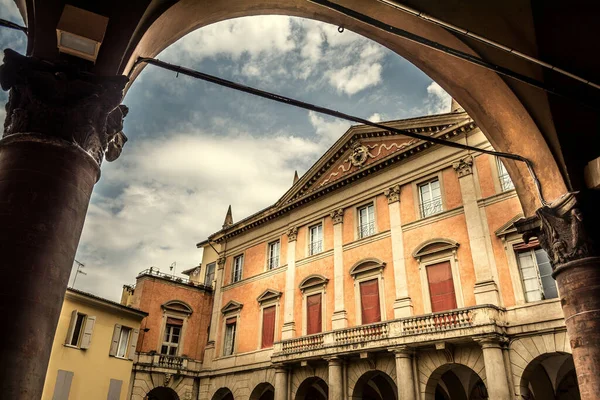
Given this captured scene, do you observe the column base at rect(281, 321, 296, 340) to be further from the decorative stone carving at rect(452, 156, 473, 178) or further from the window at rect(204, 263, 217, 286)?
the decorative stone carving at rect(452, 156, 473, 178)

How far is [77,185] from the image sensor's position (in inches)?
140

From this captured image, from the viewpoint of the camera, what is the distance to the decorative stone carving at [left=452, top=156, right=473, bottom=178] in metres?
17.0

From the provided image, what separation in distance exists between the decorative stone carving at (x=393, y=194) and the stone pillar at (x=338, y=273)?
272cm

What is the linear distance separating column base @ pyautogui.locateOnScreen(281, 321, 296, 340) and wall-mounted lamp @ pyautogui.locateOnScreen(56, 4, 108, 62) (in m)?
18.5

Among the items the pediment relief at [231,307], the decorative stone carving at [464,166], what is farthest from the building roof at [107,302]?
the decorative stone carving at [464,166]

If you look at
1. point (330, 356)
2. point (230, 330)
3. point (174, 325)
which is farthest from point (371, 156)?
point (174, 325)

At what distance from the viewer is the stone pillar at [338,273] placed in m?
19.0

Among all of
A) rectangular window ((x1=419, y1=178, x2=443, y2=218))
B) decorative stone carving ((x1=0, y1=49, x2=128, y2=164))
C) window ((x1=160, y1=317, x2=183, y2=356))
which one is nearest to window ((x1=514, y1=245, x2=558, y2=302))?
rectangular window ((x1=419, y1=178, x2=443, y2=218))

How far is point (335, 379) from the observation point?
17.4 metres

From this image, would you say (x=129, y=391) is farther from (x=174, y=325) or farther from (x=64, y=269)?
(x=64, y=269)

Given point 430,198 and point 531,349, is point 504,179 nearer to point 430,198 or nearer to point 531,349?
point 430,198

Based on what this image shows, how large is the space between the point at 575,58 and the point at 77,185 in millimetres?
6312

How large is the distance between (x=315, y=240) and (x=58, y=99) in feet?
62.5

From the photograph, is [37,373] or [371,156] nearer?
[37,373]
